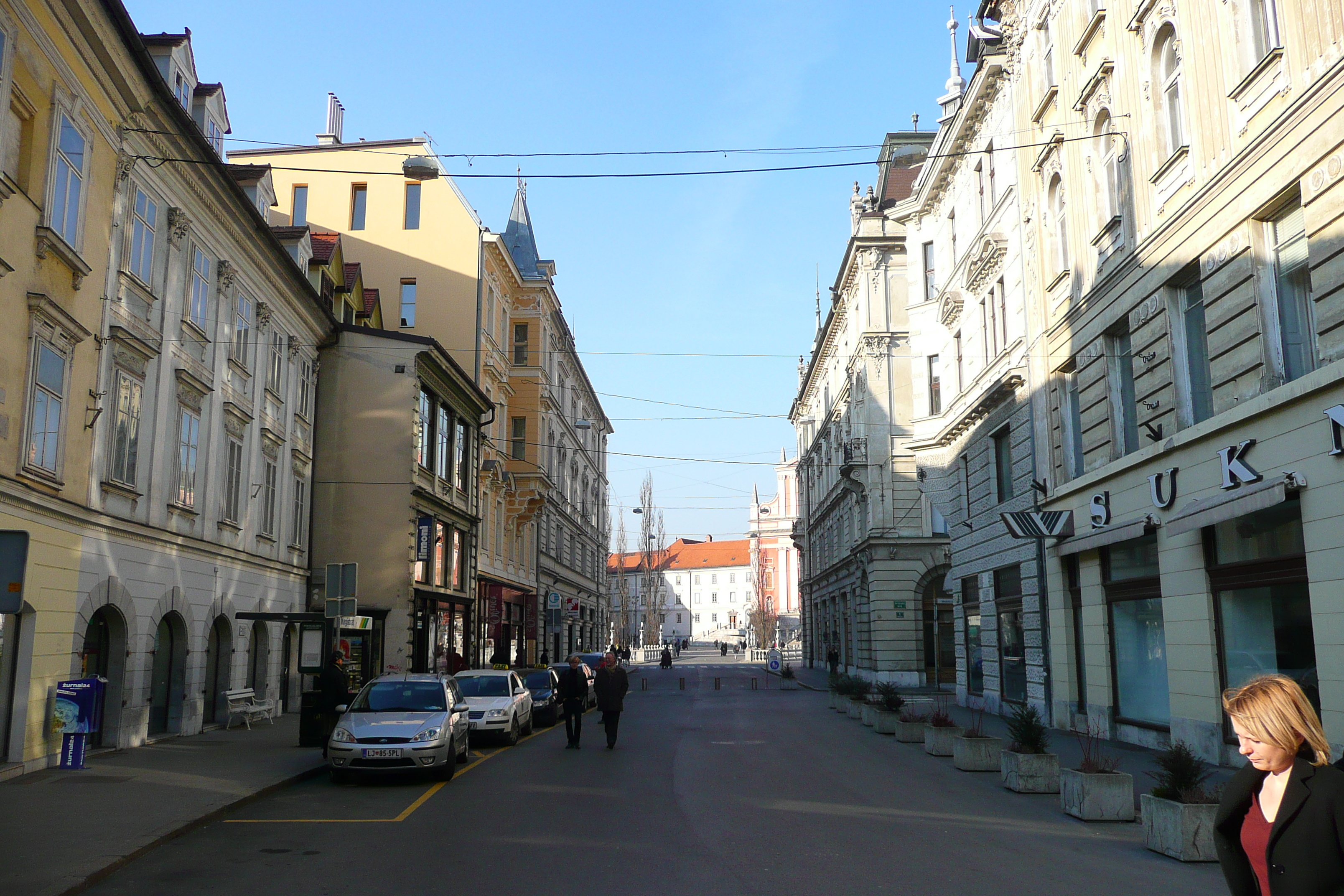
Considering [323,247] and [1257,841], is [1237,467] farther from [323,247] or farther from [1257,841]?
[323,247]

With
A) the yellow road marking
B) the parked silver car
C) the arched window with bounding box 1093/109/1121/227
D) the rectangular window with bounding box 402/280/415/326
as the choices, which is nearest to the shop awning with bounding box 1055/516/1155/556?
the arched window with bounding box 1093/109/1121/227

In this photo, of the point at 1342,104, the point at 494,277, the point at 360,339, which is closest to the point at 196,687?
the point at 360,339

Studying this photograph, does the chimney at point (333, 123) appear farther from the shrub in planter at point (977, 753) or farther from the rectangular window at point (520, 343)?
the shrub in planter at point (977, 753)

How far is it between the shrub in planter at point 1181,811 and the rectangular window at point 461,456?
97.8 feet

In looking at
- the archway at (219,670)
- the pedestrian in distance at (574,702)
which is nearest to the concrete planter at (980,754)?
the pedestrian in distance at (574,702)

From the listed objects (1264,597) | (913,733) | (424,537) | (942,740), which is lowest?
(913,733)

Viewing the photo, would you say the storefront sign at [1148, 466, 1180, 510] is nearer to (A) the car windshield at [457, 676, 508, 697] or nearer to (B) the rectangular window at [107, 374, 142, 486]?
(A) the car windshield at [457, 676, 508, 697]

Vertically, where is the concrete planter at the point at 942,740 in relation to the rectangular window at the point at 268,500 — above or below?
below

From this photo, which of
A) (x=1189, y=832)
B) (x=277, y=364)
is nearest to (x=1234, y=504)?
(x=1189, y=832)

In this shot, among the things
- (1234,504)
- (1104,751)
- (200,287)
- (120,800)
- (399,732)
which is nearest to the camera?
(120,800)

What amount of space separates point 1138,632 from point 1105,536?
1737 mm

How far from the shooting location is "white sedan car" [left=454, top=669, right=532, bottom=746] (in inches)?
816

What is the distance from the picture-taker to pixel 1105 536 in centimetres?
1891

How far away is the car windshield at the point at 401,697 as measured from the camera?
639 inches
